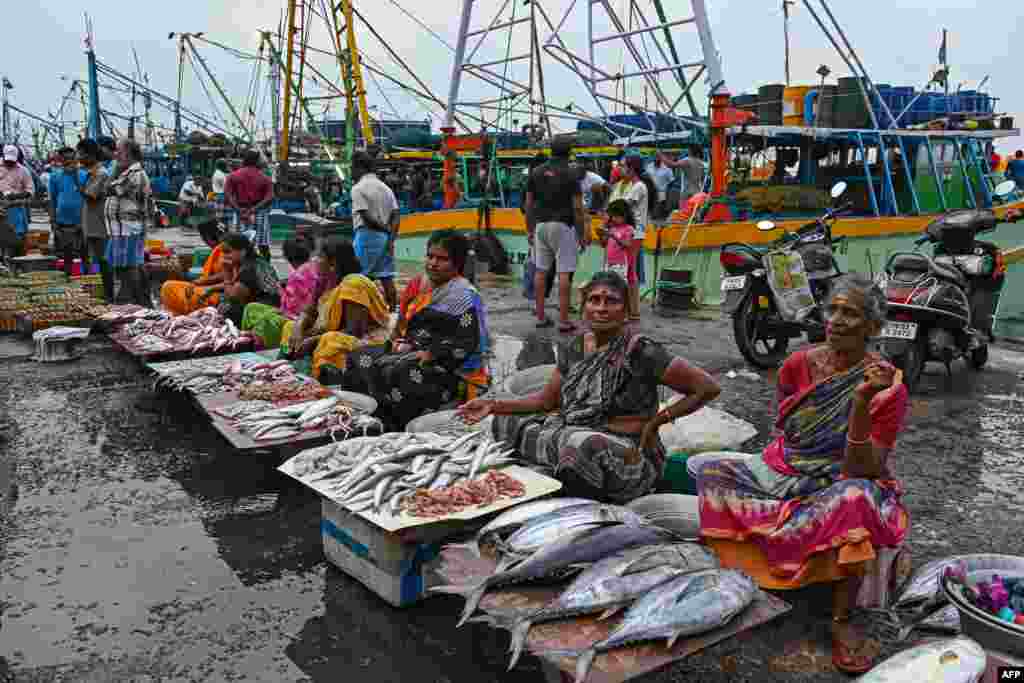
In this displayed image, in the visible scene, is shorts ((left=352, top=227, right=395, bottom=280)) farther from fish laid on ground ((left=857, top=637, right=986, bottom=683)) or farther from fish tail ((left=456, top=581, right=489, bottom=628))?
fish laid on ground ((left=857, top=637, right=986, bottom=683))

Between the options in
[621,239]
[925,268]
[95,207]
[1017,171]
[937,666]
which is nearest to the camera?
[937,666]

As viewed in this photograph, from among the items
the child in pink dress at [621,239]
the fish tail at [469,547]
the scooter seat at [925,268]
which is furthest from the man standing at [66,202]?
the fish tail at [469,547]

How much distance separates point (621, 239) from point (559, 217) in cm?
80

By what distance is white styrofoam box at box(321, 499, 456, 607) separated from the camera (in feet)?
10.5

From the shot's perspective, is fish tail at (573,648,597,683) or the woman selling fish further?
the woman selling fish

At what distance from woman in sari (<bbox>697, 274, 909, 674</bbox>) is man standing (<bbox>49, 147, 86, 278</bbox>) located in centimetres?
982

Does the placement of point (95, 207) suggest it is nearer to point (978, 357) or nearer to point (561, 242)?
point (561, 242)

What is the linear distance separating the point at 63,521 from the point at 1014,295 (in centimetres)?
1109

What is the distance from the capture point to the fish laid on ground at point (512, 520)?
3033 mm

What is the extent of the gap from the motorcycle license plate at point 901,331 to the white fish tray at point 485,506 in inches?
152

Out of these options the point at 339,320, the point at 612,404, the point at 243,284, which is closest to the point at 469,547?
the point at 612,404

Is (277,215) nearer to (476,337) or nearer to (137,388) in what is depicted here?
(137,388)

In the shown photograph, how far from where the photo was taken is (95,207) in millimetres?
9539

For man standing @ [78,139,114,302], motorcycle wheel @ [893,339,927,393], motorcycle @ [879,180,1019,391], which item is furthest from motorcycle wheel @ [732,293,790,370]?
man standing @ [78,139,114,302]
